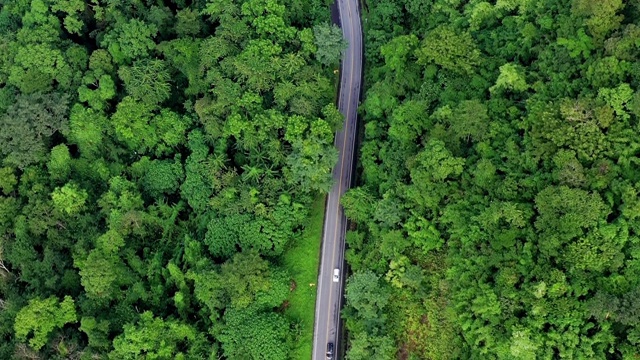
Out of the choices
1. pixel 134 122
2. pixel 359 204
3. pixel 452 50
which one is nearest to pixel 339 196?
pixel 359 204

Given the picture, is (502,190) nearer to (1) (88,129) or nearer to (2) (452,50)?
(2) (452,50)

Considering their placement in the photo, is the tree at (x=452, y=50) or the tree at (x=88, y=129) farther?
the tree at (x=88, y=129)

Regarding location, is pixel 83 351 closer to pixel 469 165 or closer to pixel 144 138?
pixel 144 138

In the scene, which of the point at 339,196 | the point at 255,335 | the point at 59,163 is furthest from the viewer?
the point at 59,163

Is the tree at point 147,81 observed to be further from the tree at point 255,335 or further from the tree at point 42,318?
the tree at point 255,335

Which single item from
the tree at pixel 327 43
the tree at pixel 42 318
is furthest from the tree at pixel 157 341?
the tree at pixel 327 43

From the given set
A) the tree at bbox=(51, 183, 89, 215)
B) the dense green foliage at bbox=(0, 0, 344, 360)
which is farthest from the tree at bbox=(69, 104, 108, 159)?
the tree at bbox=(51, 183, 89, 215)

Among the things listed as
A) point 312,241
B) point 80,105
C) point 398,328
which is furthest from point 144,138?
point 398,328
